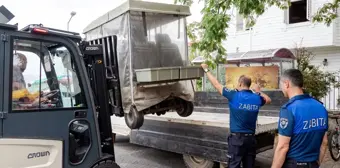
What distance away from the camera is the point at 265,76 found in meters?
12.6

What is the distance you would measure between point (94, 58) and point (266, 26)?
12.1m

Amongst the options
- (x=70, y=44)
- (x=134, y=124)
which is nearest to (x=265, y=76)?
(x=134, y=124)

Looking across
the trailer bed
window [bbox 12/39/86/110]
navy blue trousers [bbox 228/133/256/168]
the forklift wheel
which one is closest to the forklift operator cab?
window [bbox 12/39/86/110]

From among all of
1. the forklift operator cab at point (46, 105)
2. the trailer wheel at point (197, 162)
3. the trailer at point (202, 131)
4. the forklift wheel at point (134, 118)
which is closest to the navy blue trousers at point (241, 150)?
the trailer at point (202, 131)

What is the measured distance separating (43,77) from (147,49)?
5.70ft

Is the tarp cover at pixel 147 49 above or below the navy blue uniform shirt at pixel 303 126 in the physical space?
above

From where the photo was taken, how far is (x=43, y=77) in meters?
3.61

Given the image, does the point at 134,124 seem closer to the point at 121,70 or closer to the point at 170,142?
the point at 121,70

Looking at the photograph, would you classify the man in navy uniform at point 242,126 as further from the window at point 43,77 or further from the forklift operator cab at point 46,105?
the window at point 43,77

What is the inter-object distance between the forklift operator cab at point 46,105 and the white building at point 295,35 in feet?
33.0

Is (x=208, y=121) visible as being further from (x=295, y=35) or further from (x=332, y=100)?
(x=295, y=35)

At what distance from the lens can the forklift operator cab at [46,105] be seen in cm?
333

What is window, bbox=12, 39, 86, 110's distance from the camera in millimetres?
3457

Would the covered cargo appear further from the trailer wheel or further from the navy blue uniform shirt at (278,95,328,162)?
the navy blue uniform shirt at (278,95,328,162)
